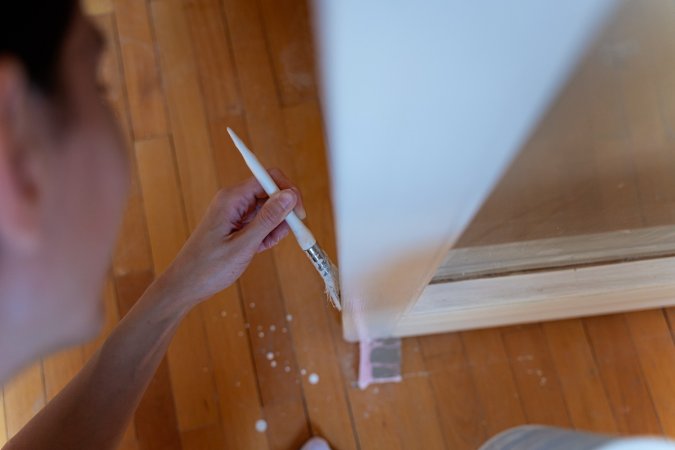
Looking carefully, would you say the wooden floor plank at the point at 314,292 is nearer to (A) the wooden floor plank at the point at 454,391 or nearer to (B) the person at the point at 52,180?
(A) the wooden floor plank at the point at 454,391

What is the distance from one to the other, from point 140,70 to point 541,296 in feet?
2.74

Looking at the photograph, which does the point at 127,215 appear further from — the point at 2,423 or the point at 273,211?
the point at 273,211

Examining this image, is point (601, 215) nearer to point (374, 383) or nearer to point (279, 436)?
point (374, 383)

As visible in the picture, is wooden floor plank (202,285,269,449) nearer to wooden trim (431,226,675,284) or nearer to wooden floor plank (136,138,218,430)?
wooden floor plank (136,138,218,430)

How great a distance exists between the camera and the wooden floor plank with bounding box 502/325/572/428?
2.97 ft

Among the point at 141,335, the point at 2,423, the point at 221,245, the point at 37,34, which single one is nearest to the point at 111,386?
the point at 141,335

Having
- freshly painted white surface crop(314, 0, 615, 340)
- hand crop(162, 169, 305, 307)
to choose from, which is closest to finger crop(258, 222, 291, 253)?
hand crop(162, 169, 305, 307)

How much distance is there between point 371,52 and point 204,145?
906 millimetres

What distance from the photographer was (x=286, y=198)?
1.86 feet

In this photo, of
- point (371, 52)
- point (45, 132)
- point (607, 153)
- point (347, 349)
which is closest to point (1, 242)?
point (45, 132)

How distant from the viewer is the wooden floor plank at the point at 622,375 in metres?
0.89

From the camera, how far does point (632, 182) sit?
59 centimetres

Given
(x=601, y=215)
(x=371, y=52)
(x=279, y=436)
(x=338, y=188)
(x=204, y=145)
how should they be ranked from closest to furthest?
(x=371, y=52) < (x=338, y=188) < (x=601, y=215) < (x=279, y=436) < (x=204, y=145)

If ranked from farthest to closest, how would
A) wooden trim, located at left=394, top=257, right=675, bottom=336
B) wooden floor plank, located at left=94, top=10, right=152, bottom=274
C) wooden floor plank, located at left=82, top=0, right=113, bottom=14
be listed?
1. wooden floor plank, located at left=82, top=0, right=113, bottom=14
2. wooden floor plank, located at left=94, top=10, right=152, bottom=274
3. wooden trim, located at left=394, top=257, right=675, bottom=336
